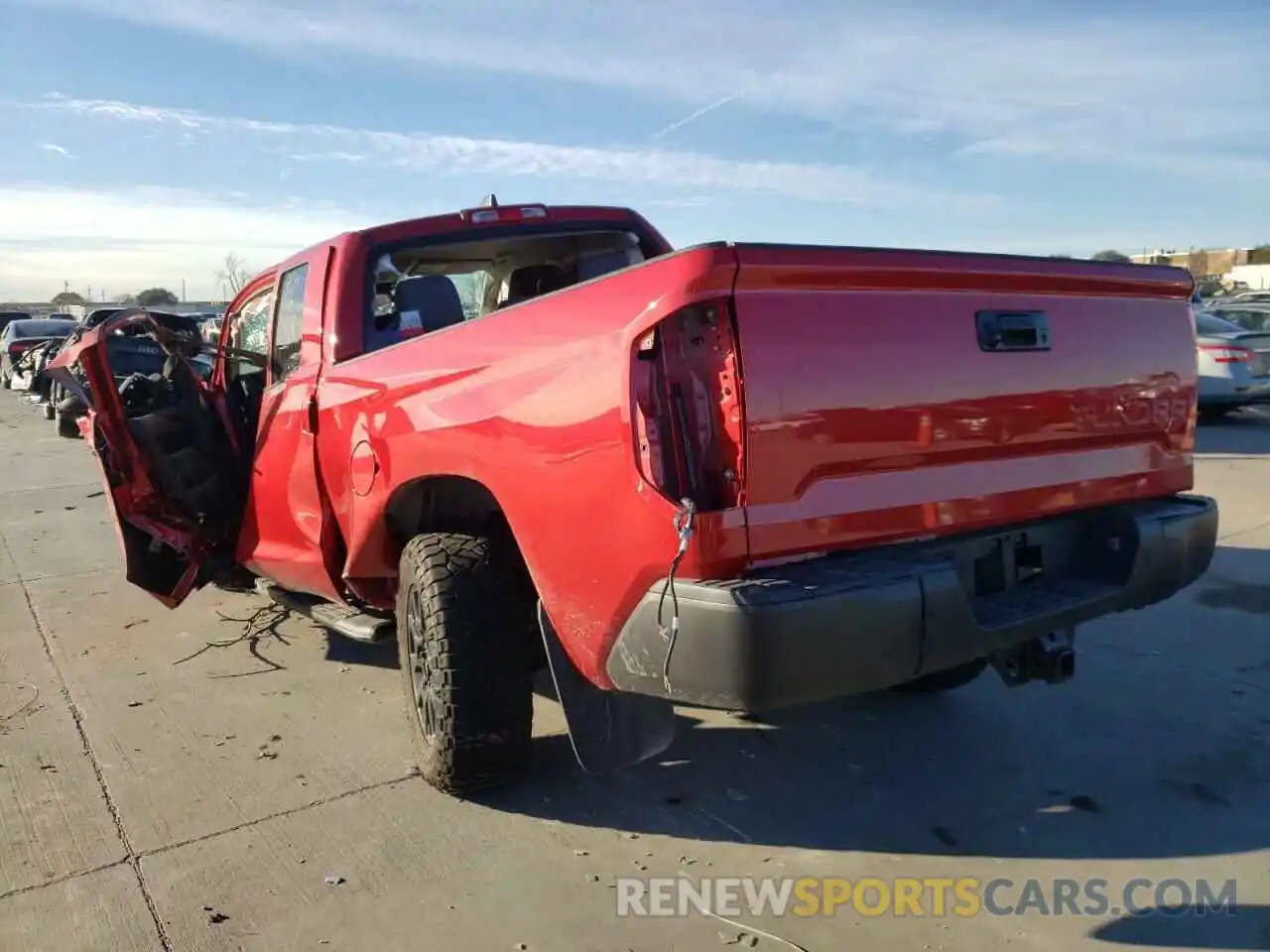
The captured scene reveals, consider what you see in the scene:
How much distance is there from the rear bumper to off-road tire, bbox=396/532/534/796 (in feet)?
2.59

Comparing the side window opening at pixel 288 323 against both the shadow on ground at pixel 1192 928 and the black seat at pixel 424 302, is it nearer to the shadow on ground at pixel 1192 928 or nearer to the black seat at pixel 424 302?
the black seat at pixel 424 302

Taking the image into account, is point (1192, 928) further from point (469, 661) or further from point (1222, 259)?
point (1222, 259)

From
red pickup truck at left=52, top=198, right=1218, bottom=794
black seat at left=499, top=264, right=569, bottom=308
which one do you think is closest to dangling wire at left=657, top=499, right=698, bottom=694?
red pickup truck at left=52, top=198, right=1218, bottom=794

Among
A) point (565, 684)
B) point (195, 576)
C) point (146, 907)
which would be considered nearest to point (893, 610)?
point (565, 684)

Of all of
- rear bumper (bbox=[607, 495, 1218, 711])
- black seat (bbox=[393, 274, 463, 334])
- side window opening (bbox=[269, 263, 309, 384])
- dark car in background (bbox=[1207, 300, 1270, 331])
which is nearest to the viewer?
rear bumper (bbox=[607, 495, 1218, 711])

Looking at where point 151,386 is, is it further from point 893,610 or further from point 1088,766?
point 1088,766

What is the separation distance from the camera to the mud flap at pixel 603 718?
3008mm

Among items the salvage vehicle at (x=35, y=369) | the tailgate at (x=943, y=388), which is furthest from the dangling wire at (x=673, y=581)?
the salvage vehicle at (x=35, y=369)

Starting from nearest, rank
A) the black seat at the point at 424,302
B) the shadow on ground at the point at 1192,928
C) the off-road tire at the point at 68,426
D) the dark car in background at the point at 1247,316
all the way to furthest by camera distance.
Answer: the shadow on ground at the point at 1192,928, the black seat at the point at 424,302, the off-road tire at the point at 68,426, the dark car in background at the point at 1247,316

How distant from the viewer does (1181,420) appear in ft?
11.9

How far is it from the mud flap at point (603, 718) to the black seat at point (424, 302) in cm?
170

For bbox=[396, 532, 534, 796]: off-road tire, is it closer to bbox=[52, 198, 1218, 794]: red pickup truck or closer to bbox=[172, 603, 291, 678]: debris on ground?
bbox=[52, 198, 1218, 794]: red pickup truck

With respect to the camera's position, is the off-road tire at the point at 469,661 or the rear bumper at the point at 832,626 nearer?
the rear bumper at the point at 832,626

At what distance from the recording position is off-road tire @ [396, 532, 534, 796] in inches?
135
